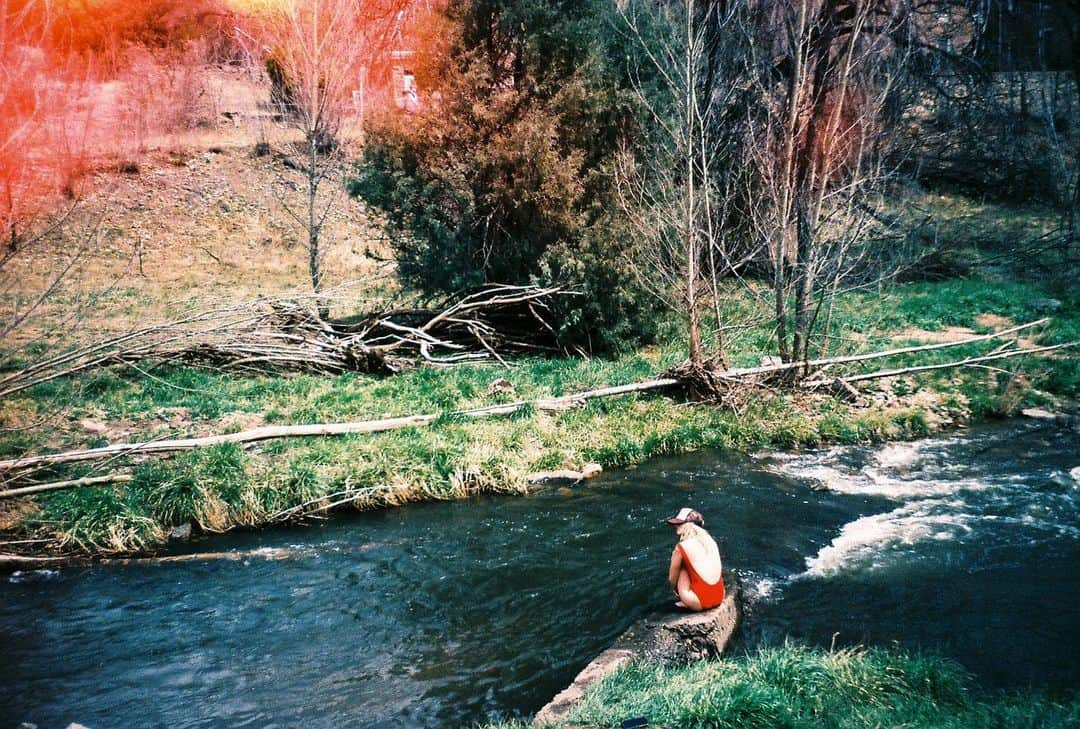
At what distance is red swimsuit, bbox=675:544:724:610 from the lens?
6418mm

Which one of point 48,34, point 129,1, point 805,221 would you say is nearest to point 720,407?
point 805,221

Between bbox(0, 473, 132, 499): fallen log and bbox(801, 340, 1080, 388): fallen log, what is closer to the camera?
bbox(0, 473, 132, 499): fallen log

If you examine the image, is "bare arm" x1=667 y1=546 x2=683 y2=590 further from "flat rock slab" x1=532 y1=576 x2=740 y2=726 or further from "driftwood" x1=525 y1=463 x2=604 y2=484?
"driftwood" x1=525 y1=463 x2=604 y2=484

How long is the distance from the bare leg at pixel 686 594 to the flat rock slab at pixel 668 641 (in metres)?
0.07

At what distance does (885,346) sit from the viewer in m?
15.1

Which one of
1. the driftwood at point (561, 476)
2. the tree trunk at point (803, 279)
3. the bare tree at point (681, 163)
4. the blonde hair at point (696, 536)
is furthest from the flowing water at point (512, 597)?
the bare tree at point (681, 163)

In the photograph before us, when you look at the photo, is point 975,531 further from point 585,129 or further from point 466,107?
point 466,107

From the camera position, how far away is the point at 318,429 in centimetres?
1082

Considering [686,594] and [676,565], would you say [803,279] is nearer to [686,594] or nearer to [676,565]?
[676,565]

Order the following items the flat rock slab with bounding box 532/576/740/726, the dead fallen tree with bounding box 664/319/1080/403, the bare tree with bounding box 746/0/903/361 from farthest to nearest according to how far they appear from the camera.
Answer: the dead fallen tree with bounding box 664/319/1080/403 < the bare tree with bounding box 746/0/903/361 < the flat rock slab with bounding box 532/576/740/726

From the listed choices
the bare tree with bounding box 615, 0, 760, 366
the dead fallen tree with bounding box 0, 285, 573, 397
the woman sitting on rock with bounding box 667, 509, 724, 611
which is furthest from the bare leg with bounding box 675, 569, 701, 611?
the dead fallen tree with bounding box 0, 285, 573, 397

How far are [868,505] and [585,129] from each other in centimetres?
954

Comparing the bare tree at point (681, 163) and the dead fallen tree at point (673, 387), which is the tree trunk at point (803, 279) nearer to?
the dead fallen tree at point (673, 387)

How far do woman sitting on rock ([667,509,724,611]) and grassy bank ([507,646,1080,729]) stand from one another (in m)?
0.57
